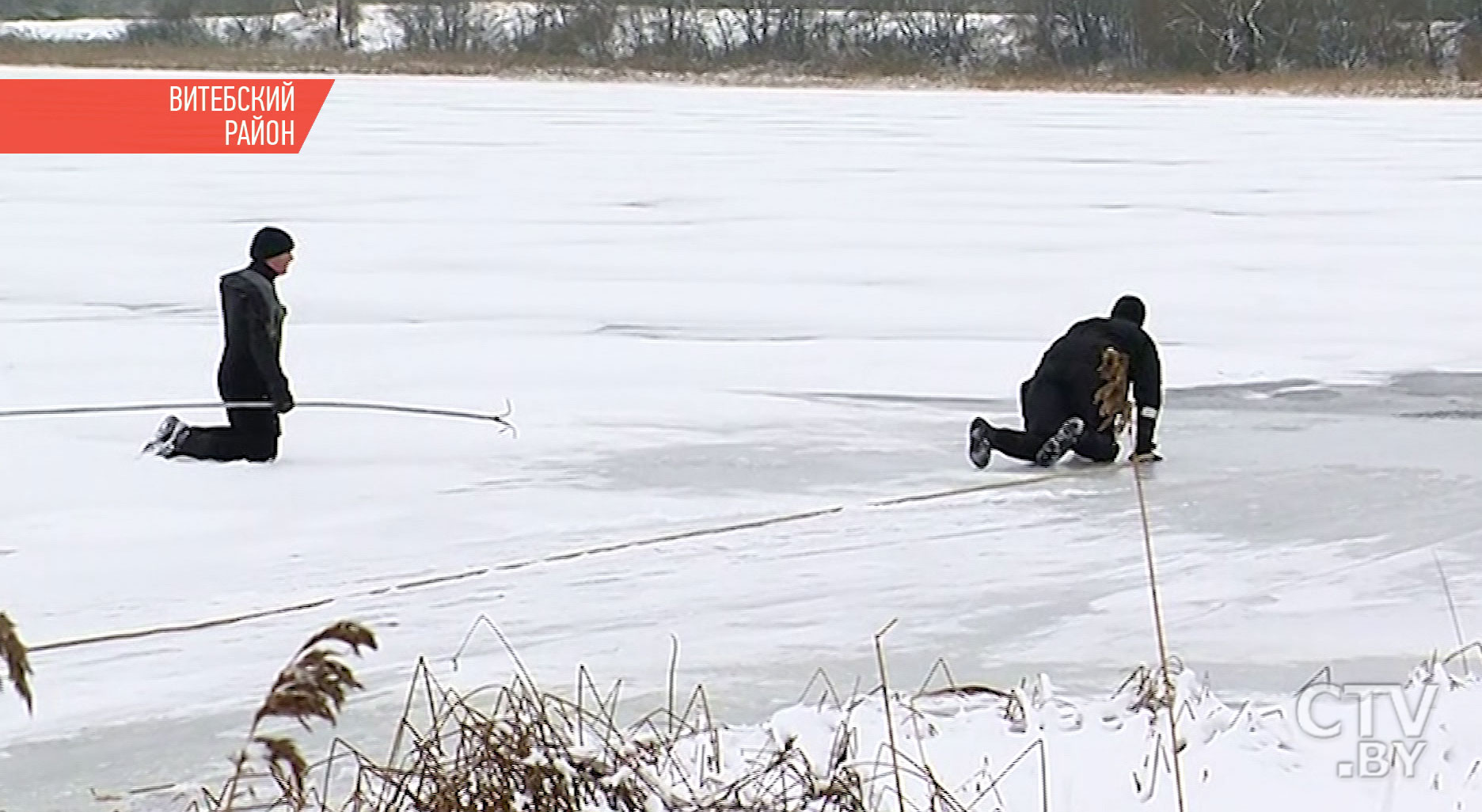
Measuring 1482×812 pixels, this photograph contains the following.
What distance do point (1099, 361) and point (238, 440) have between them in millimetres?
2786

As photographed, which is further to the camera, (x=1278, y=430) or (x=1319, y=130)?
(x=1319, y=130)

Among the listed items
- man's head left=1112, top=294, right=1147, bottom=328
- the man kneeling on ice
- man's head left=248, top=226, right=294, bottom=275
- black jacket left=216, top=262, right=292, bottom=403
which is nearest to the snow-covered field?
the man kneeling on ice

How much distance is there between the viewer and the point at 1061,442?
7.16 metres

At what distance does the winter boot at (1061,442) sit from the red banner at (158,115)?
57.5 feet

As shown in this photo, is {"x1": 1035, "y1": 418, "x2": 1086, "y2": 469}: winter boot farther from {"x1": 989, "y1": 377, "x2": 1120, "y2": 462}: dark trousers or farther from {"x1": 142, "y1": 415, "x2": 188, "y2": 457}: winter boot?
{"x1": 142, "y1": 415, "x2": 188, "y2": 457}: winter boot

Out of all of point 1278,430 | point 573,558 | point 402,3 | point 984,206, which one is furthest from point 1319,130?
point 402,3

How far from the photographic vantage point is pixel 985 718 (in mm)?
4215

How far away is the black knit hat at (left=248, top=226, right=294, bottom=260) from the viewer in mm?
7195

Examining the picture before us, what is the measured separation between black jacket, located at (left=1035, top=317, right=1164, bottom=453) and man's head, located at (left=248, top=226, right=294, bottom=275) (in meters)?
2.51

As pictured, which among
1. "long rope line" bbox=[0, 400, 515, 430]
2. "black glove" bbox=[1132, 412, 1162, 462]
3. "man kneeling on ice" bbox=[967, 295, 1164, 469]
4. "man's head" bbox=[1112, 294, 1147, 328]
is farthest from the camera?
"long rope line" bbox=[0, 400, 515, 430]

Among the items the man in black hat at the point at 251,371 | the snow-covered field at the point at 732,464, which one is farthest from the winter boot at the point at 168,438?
the snow-covered field at the point at 732,464

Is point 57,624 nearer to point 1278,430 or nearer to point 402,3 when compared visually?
point 1278,430

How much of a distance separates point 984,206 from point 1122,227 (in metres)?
2.01

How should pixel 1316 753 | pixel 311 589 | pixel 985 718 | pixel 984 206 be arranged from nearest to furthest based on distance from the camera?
pixel 1316 753 < pixel 985 718 < pixel 311 589 < pixel 984 206
